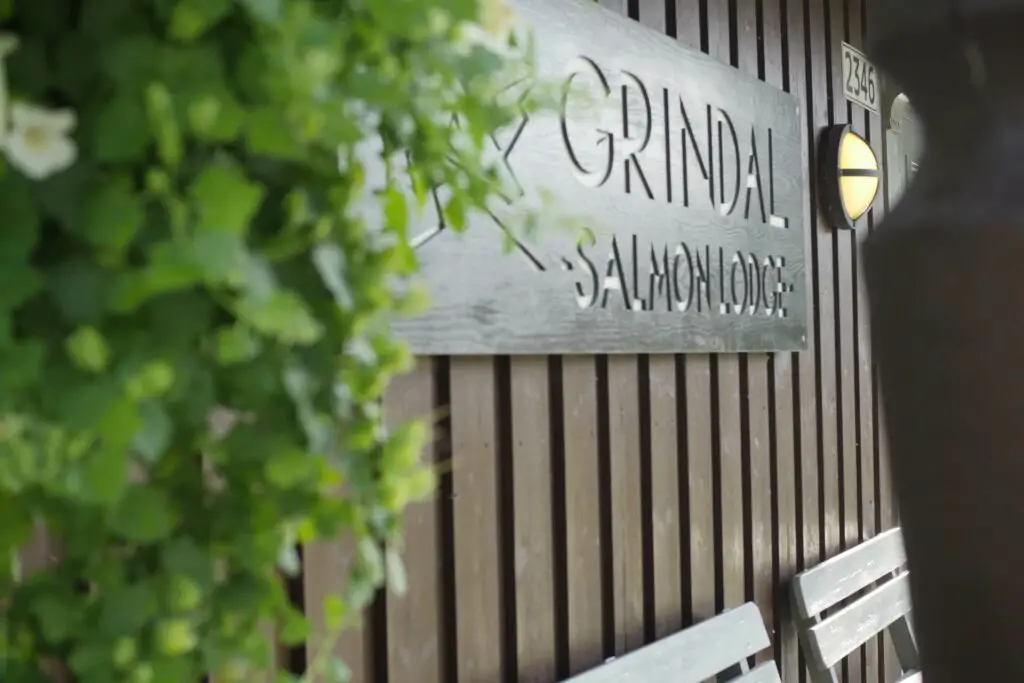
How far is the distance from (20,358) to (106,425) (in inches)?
1.9

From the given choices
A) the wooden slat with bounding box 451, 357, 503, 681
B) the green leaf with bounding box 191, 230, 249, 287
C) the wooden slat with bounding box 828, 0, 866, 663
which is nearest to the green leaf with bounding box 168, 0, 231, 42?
the green leaf with bounding box 191, 230, 249, 287

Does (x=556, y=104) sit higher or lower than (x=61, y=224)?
higher

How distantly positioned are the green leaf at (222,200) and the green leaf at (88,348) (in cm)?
7

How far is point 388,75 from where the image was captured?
581 mm

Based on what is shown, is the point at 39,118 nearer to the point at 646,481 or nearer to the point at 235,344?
the point at 235,344

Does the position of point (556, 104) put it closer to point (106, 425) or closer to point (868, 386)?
point (106, 425)

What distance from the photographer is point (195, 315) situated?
0.51 m

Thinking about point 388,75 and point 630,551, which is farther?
point 630,551

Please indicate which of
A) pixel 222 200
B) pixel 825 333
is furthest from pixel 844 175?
pixel 222 200

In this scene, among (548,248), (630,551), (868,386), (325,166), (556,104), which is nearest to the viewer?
(325,166)

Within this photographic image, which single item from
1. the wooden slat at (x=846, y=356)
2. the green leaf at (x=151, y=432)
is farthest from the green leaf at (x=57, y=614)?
the wooden slat at (x=846, y=356)

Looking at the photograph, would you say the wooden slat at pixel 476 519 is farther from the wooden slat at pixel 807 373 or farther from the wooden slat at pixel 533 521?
the wooden slat at pixel 807 373

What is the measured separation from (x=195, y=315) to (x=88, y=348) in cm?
6

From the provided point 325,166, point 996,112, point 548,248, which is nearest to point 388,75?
point 325,166
